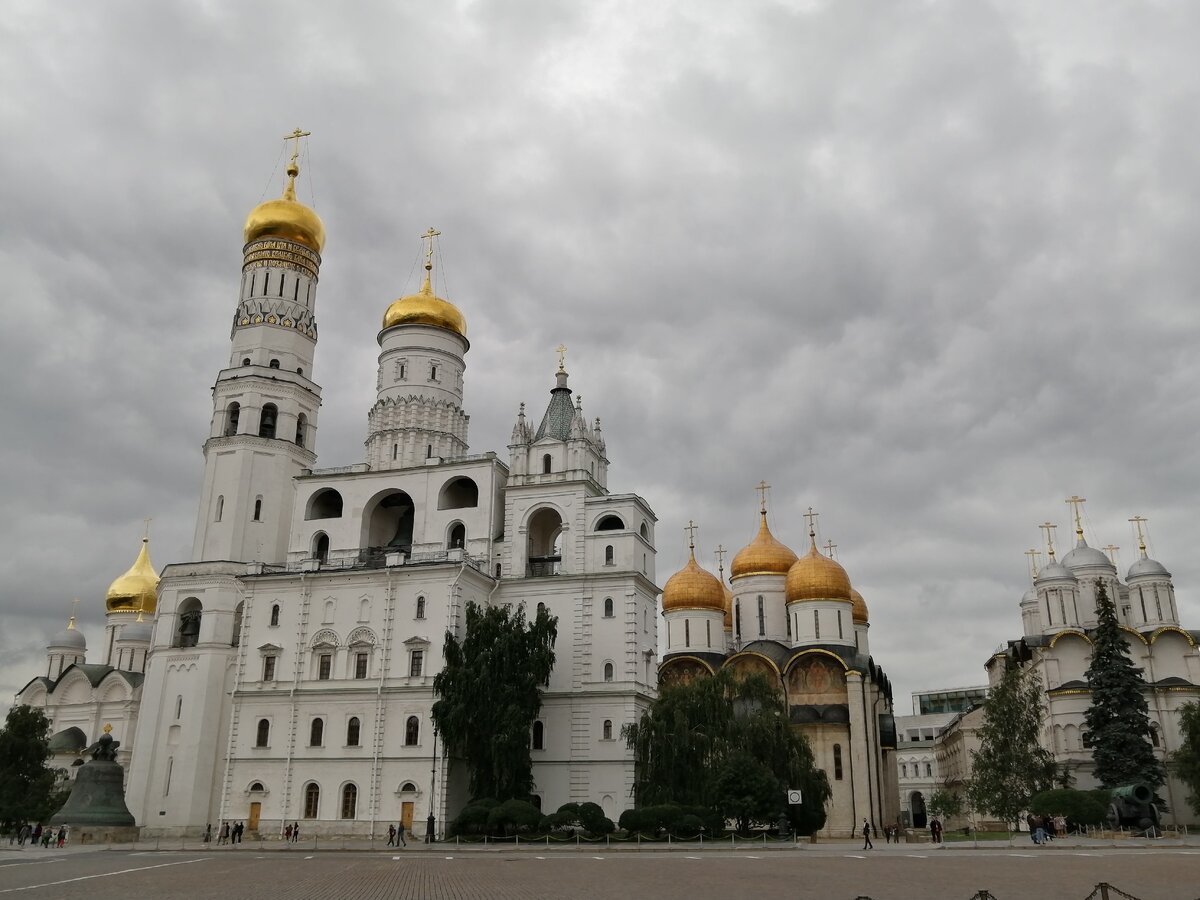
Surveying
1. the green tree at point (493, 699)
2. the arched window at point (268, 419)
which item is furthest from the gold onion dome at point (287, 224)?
the green tree at point (493, 699)

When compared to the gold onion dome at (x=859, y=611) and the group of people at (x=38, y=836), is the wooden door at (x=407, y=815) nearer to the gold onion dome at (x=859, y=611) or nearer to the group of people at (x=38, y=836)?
the group of people at (x=38, y=836)

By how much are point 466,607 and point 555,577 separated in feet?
14.2

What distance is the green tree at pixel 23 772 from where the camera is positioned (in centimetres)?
4475

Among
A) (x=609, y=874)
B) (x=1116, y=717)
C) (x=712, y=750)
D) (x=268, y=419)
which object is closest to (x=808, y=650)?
(x=1116, y=717)

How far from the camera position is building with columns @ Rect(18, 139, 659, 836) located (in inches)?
1582

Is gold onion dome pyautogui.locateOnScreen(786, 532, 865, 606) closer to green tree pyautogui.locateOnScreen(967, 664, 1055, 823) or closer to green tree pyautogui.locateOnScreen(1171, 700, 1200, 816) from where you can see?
green tree pyautogui.locateOnScreen(967, 664, 1055, 823)

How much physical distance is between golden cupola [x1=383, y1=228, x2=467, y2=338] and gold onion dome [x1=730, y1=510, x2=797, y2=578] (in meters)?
22.1

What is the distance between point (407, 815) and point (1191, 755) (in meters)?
33.9

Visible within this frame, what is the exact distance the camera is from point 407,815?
127 ft

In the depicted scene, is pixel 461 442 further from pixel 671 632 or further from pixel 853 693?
pixel 853 693

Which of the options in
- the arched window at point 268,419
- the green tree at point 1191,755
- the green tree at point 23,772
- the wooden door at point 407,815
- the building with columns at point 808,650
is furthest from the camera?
the building with columns at point 808,650

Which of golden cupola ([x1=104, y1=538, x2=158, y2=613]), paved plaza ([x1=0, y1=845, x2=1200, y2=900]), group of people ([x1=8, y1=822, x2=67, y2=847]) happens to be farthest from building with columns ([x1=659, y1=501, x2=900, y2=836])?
golden cupola ([x1=104, y1=538, x2=158, y2=613])

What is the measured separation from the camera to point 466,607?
40344 mm

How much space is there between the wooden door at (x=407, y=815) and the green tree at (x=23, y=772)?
18.8 meters
